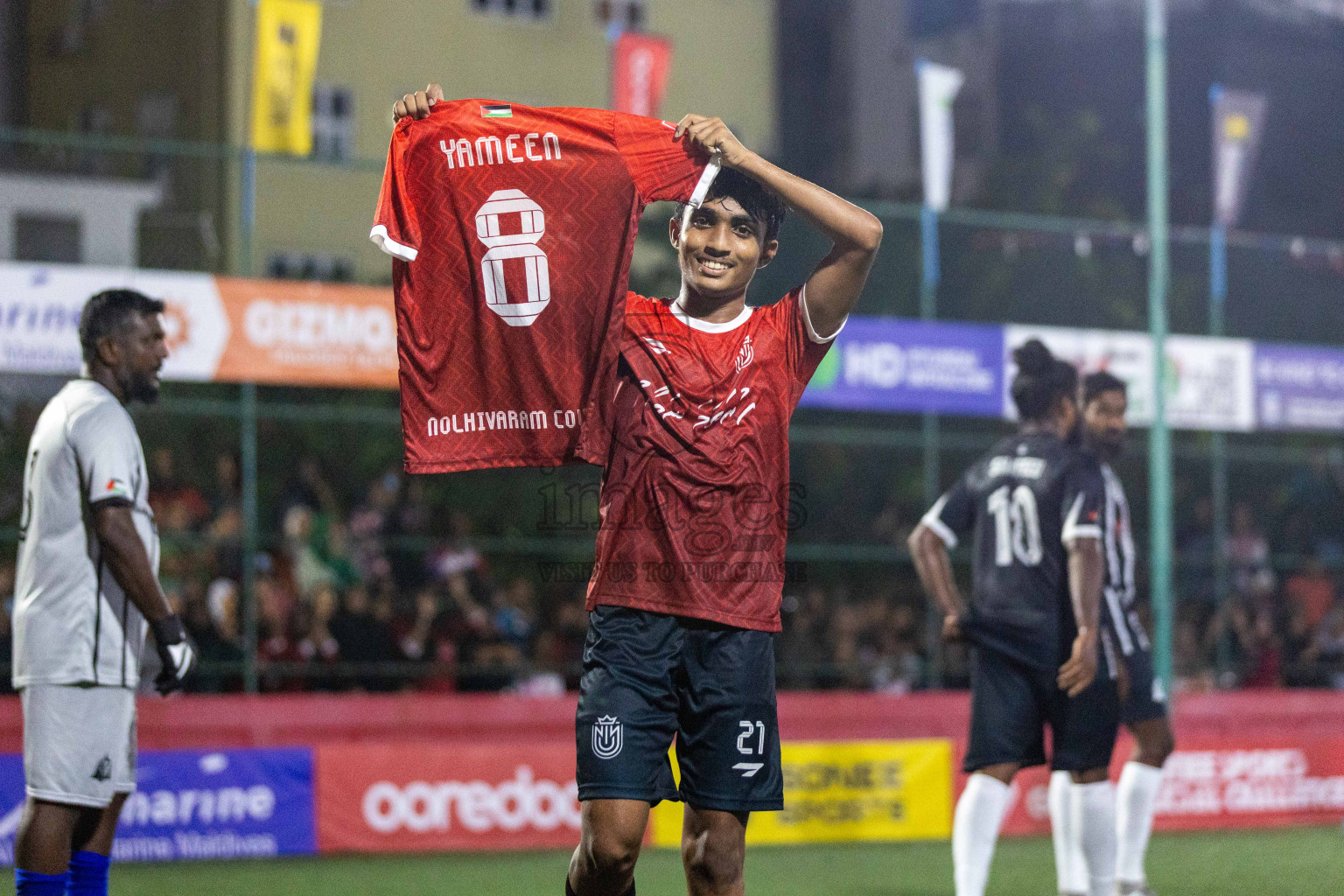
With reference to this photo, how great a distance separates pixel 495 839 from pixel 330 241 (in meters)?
5.05

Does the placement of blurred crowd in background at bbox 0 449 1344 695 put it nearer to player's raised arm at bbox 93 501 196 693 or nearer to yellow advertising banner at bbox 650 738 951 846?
yellow advertising banner at bbox 650 738 951 846

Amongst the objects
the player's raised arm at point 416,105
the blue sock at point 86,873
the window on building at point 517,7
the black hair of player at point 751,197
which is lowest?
the blue sock at point 86,873

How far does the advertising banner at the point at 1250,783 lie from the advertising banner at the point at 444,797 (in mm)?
3220

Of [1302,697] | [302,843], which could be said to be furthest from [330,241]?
[1302,697]

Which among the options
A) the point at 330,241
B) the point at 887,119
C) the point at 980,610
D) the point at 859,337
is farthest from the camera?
the point at 887,119

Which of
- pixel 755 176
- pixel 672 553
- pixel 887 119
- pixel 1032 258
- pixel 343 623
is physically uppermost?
pixel 887 119

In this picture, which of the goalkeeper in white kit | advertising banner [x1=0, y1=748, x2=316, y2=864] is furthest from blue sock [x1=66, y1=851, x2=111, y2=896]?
advertising banner [x1=0, y1=748, x2=316, y2=864]

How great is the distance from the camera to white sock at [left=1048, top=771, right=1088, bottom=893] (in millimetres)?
6340

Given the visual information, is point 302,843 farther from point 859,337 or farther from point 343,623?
point 859,337

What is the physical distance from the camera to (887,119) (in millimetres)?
31141

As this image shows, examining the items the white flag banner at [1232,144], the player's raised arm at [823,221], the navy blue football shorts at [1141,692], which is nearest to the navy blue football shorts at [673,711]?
the player's raised arm at [823,221]

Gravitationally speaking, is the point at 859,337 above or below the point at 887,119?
below

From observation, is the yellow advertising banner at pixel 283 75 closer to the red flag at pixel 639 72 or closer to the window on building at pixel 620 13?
the red flag at pixel 639 72

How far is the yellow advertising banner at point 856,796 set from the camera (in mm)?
9961
